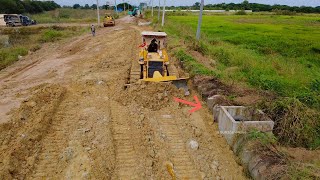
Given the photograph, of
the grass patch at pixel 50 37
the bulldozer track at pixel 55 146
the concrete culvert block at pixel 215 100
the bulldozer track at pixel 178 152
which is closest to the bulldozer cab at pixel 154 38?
the concrete culvert block at pixel 215 100

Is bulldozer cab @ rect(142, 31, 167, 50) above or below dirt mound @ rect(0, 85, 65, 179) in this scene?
above

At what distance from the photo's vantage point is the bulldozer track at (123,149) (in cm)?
563

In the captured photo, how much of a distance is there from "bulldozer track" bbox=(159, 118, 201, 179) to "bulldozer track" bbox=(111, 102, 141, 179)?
89cm

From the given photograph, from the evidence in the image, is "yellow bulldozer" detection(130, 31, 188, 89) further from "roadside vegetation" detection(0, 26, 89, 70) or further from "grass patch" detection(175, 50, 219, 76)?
"roadside vegetation" detection(0, 26, 89, 70)

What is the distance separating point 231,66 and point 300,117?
6.93m

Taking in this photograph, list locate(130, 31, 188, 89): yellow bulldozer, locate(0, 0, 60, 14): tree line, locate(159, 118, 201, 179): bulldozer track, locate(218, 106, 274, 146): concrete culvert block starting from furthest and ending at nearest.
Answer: locate(0, 0, 60, 14): tree line
locate(130, 31, 188, 89): yellow bulldozer
locate(218, 106, 274, 146): concrete culvert block
locate(159, 118, 201, 179): bulldozer track

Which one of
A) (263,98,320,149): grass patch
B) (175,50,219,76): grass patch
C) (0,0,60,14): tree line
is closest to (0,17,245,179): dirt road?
(263,98,320,149): grass patch

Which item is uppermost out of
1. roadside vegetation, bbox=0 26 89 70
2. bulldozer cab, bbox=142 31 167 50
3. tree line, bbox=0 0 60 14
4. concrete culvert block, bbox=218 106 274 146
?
tree line, bbox=0 0 60 14

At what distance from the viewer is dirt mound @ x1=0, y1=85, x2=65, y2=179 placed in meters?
5.59

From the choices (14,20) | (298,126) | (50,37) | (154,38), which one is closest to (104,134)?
(298,126)

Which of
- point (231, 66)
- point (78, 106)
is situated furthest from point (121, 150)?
point (231, 66)

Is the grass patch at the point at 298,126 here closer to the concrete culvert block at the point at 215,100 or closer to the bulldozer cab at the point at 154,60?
the concrete culvert block at the point at 215,100

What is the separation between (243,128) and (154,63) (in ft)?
16.2

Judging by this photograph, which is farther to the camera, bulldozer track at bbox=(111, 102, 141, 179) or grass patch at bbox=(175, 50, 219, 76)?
grass patch at bbox=(175, 50, 219, 76)
